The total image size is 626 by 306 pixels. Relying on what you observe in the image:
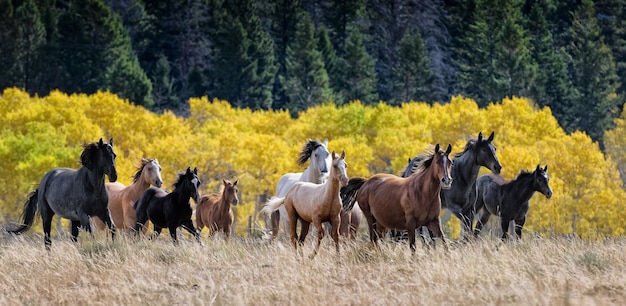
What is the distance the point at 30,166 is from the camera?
76688mm

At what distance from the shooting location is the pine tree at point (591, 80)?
119 m

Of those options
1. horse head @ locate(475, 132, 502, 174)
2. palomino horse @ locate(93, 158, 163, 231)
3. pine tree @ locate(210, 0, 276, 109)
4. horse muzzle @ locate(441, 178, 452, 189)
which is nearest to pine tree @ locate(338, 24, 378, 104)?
pine tree @ locate(210, 0, 276, 109)

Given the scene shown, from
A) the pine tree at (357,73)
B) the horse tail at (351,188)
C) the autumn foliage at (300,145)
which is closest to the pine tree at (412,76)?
the pine tree at (357,73)

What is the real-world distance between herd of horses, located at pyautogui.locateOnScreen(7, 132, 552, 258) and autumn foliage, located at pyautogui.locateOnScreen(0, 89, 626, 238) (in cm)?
4125

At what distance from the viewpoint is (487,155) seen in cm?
1966

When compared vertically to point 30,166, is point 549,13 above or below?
above

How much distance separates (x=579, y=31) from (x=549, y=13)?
3398 centimetres

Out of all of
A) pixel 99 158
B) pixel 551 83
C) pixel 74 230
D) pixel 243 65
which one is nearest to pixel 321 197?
pixel 99 158

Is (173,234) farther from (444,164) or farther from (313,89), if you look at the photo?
(313,89)

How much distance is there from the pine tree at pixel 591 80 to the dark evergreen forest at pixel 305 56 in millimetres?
157

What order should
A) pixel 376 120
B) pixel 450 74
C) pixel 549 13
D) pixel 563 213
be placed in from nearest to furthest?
pixel 563 213 → pixel 376 120 → pixel 450 74 → pixel 549 13

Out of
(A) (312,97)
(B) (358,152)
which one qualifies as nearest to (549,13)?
(A) (312,97)

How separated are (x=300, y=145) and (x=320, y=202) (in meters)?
78.3

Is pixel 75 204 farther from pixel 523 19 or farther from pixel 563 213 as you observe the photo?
pixel 523 19
